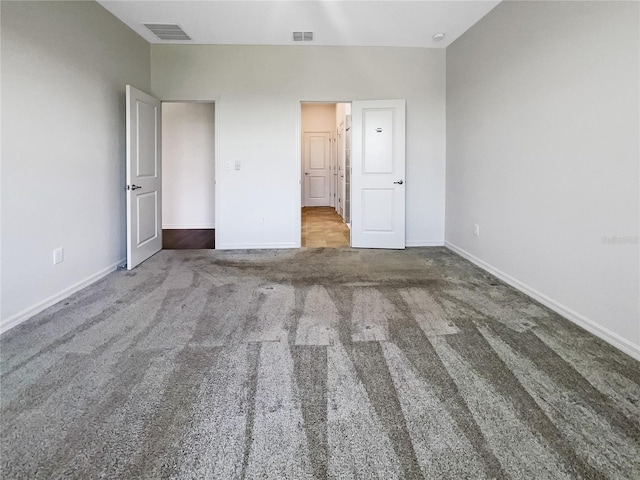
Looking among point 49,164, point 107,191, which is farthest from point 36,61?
point 107,191

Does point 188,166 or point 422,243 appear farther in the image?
point 188,166

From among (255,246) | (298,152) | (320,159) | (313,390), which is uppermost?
(320,159)

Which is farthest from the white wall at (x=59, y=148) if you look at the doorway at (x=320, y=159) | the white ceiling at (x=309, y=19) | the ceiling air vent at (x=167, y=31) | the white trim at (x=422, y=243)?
the doorway at (x=320, y=159)

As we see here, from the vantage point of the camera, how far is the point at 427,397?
75.7 inches

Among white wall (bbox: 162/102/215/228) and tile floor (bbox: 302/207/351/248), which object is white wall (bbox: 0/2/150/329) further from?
white wall (bbox: 162/102/215/228)

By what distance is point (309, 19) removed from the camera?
442 centimetres

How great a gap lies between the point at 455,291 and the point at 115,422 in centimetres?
277

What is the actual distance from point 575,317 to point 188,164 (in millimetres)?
6623

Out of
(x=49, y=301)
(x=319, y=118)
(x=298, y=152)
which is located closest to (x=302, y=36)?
(x=298, y=152)

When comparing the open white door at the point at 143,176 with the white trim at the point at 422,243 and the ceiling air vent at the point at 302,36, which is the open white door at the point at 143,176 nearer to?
the ceiling air vent at the point at 302,36

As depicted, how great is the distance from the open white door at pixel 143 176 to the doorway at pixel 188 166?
2348mm

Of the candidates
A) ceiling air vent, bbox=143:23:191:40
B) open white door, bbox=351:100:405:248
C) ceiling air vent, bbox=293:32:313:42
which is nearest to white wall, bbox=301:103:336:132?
open white door, bbox=351:100:405:248

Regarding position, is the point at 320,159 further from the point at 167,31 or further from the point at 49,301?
the point at 49,301

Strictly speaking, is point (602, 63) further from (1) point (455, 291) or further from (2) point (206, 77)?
(2) point (206, 77)
